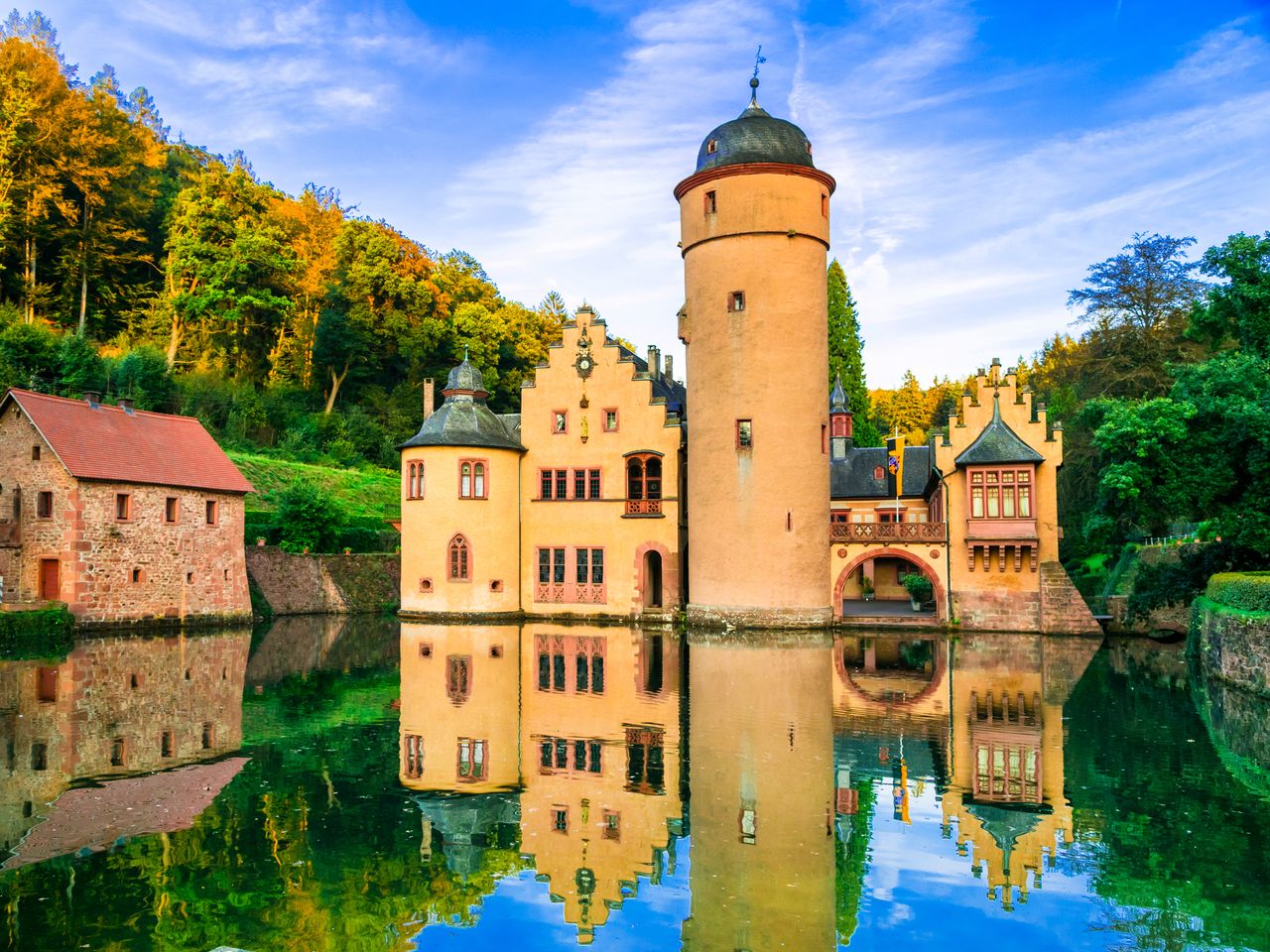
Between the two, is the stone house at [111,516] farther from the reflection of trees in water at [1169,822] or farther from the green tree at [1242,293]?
the green tree at [1242,293]

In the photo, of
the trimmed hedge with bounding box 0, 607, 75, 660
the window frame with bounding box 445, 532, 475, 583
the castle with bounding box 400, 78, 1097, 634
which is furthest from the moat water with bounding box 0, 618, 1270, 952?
the window frame with bounding box 445, 532, 475, 583

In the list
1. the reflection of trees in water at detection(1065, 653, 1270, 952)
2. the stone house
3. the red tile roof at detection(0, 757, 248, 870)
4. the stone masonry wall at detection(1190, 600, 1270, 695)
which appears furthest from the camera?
the stone house

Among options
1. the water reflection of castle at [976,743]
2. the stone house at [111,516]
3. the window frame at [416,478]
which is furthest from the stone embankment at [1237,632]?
the stone house at [111,516]

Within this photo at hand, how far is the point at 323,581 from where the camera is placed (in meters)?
35.0

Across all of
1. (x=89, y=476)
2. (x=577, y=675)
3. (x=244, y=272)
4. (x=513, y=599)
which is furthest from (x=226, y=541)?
(x=244, y=272)

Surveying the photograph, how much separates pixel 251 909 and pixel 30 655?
17887 millimetres

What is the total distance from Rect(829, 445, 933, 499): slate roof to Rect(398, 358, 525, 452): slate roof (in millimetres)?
13475

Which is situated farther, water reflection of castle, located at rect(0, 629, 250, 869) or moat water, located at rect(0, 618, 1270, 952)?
water reflection of castle, located at rect(0, 629, 250, 869)

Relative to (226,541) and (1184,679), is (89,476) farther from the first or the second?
(1184,679)

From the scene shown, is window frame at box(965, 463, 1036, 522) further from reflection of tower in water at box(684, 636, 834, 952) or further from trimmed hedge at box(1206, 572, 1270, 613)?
reflection of tower in water at box(684, 636, 834, 952)

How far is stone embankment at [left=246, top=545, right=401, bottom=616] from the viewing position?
3338cm

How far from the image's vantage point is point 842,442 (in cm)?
4034

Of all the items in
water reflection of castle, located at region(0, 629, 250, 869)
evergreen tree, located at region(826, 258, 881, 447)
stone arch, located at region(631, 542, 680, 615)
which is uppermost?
evergreen tree, located at region(826, 258, 881, 447)

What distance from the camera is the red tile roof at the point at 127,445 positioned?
26562mm
